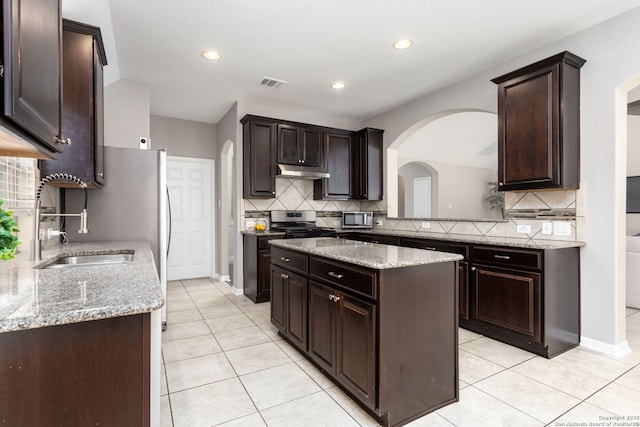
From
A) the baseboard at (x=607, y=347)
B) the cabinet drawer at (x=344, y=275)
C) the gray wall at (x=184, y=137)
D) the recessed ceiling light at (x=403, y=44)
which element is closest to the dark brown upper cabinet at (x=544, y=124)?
the recessed ceiling light at (x=403, y=44)

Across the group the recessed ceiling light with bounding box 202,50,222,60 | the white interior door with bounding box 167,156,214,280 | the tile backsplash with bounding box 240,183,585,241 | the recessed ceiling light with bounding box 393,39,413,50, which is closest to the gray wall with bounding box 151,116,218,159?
the white interior door with bounding box 167,156,214,280

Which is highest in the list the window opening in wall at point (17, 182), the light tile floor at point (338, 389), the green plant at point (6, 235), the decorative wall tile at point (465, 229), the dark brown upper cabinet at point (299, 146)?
the dark brown upper cabinet at point (299, 146)

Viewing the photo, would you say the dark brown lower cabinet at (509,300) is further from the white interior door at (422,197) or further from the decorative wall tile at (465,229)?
the white interior door at (422,197)

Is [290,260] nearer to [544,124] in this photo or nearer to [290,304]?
[290,304]

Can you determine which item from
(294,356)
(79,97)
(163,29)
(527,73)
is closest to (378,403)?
(294,356)

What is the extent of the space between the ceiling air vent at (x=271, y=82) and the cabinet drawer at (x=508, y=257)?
2.81m

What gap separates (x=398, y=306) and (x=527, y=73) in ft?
7.99

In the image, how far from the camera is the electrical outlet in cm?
284

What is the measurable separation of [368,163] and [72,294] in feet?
14.1

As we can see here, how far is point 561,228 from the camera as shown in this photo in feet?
9.43

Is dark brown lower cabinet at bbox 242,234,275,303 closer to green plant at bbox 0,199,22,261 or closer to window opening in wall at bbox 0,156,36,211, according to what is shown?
window opening in wall at bbox 0,156,36,211

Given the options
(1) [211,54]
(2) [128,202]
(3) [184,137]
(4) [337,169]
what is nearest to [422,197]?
(4) [337,169]

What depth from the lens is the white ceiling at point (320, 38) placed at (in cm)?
247

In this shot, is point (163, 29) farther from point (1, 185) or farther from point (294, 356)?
point (294, 356)
